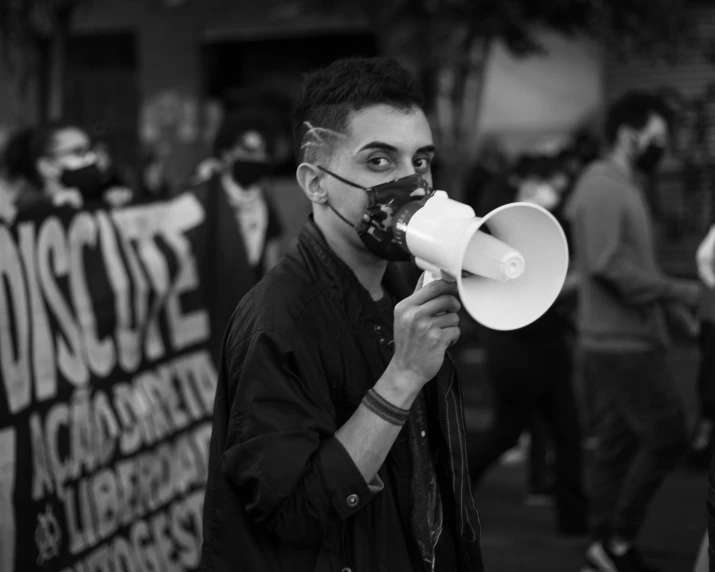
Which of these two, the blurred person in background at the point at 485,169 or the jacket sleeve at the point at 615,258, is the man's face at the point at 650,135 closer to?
the jacket sleeve at the point at 615,258

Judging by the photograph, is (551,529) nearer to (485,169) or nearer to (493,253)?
(493,253)

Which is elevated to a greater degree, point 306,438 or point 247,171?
point 247,171

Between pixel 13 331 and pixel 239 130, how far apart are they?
8.58 ft

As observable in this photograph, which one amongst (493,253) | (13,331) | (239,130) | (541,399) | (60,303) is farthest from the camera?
(239,130)

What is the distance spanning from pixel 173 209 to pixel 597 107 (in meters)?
9.57

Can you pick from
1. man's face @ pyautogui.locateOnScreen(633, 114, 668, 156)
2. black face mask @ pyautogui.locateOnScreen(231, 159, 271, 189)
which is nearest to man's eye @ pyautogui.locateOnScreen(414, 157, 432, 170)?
man's face @ pyautogui.locateOnScreen(633, 114, 668, 156)

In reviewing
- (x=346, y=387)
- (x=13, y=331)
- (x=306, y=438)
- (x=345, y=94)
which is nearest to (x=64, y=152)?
(x=13, y=331)

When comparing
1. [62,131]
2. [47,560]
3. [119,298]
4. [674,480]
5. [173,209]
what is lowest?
[674,480]

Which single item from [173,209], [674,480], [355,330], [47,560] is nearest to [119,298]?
[173,209]

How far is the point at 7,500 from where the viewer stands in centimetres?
368

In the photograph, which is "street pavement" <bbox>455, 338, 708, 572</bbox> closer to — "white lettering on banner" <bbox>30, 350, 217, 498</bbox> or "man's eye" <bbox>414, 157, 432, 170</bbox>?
"white lettering on banner" <bbox>30, 350, 217, 498</bbox>

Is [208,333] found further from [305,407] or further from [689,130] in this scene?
[689,130]

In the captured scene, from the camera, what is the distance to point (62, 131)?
568 centimetres

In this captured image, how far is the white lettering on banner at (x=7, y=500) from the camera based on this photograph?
3.65 m
